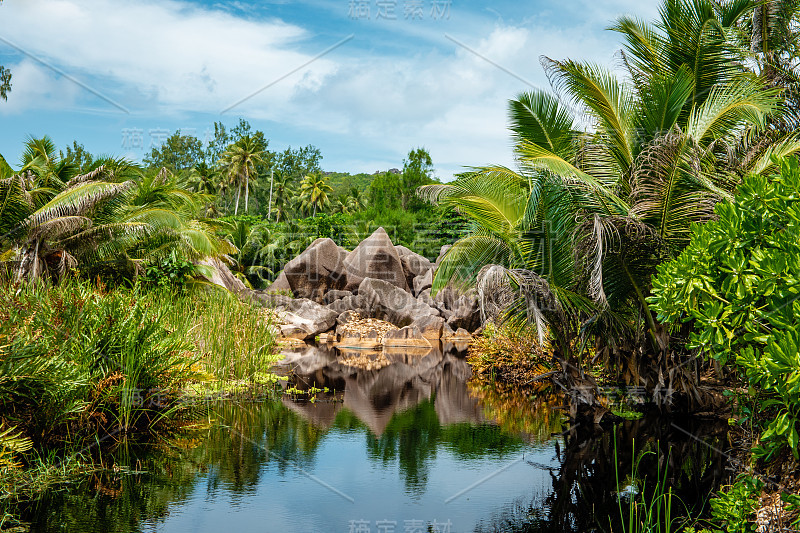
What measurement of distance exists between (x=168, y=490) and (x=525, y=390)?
25.2 feet

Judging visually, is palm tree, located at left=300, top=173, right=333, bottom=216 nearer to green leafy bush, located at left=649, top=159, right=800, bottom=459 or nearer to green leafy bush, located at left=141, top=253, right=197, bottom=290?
green leafy bush, located at left=141, top=253, right=197, bottom=290

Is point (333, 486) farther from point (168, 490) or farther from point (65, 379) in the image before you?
point (65, 379)

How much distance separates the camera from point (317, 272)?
2869 cm

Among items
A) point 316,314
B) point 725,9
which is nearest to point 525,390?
point 725,9

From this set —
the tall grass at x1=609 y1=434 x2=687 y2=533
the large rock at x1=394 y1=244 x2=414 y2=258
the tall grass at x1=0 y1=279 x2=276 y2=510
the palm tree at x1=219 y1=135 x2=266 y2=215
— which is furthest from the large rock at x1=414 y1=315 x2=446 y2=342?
the palm tree at x1=219 y1=135 x2=266 y2=215

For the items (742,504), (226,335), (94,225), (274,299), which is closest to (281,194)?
(274,299)

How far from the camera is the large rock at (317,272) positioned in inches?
1126

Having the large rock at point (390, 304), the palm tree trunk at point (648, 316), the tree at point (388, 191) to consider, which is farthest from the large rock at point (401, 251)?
the palm tree trunk at point (648, 316)

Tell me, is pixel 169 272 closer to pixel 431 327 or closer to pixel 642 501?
pixel 431 327

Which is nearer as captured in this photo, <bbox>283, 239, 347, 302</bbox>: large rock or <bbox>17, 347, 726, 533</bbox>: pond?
<bbox>17, 347, 726, 533</bbox>: pond

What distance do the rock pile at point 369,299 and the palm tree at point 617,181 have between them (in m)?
7.99

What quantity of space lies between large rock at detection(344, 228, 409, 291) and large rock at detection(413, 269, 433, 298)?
0.56m

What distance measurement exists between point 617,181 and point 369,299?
16.7 metres

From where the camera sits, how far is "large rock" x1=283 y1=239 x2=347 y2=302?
2859 cm
